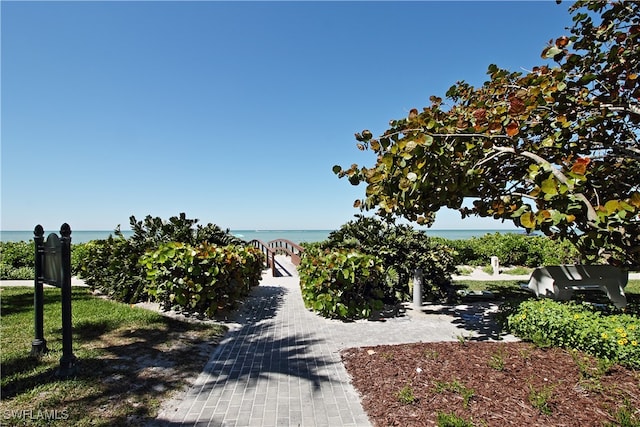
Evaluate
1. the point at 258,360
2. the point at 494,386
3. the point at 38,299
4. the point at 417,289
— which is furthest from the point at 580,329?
the point at 38,299

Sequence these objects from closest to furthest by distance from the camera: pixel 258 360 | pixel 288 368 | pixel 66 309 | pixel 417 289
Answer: pixel 66 309 < pixel 288 368 < pixel 258 360 < pixel 417 289

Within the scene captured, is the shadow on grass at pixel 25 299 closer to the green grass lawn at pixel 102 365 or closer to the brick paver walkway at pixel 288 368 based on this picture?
the green grass lawn at pixel 102 365

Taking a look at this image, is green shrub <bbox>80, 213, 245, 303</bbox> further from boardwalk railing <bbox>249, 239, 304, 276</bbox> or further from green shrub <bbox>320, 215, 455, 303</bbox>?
boardwalk railing <bbox>249, 239, 304, 276</bbox>

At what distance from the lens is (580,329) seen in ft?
12.6

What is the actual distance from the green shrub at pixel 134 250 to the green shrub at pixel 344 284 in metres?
2.70

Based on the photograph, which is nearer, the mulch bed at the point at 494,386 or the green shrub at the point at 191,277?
the mulch bed at the point at 494,386

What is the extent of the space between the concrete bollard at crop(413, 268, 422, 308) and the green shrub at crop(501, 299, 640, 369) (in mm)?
1952

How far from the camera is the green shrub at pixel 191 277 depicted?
18.4ft

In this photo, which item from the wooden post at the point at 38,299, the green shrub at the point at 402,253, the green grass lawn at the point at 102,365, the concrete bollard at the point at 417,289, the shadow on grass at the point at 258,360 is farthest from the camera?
the green shrub at the point at 402,253

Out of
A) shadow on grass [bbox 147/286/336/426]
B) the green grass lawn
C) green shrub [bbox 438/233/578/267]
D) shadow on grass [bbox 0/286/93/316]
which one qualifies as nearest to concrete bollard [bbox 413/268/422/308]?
shadow on grass [bbox 147/286/336/426]

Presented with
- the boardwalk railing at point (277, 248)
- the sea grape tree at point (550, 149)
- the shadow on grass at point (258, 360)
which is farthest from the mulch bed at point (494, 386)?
the boardwalk railing at point (277, 248)

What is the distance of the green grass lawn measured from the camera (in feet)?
9.21

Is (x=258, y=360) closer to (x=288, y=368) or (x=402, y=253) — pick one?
(x=288, y=368)

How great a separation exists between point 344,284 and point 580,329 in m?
3.30
